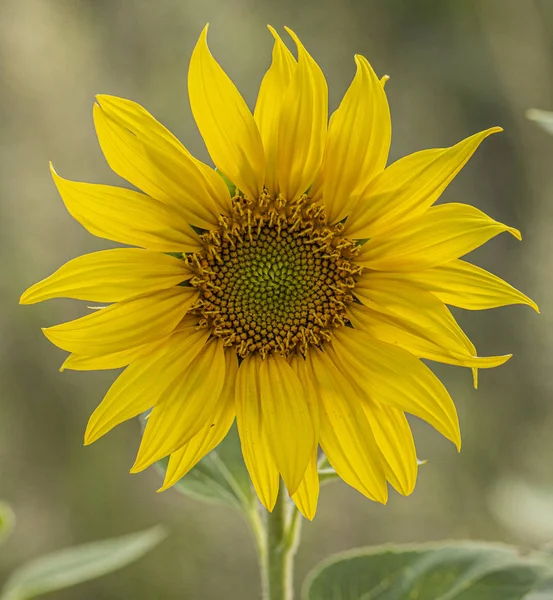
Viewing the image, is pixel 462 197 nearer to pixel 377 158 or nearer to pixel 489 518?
pixel 489 518

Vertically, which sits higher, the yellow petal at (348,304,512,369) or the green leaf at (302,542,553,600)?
the yellow petal at (348,304,512,369)

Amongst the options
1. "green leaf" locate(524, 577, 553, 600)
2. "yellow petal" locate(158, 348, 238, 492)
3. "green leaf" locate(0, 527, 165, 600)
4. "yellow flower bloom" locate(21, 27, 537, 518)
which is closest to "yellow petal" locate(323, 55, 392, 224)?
"yellow flower bloom" locate(21, 27, 537, 518)

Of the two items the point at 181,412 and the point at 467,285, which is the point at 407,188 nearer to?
the point at 467,285

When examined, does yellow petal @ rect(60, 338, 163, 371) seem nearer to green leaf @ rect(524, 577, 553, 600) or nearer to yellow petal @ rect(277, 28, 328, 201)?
yellow petal @ rect(277, 28, 328, 201)

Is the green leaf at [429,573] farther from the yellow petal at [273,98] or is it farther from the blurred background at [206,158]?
the blurred background at [206,158]

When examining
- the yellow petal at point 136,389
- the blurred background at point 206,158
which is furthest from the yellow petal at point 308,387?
the blurred background at point 206,158
